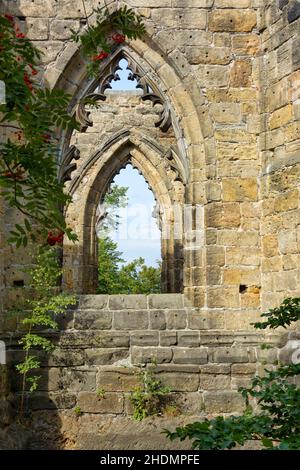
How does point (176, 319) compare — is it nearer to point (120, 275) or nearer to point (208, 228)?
point (208, 228)

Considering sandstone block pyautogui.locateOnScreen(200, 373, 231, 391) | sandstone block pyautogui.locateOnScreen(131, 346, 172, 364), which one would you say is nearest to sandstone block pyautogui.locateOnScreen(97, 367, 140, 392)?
sandstone block pyautogui.locateOnScreen(131, 346, 172, 364)

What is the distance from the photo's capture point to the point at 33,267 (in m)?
6.75

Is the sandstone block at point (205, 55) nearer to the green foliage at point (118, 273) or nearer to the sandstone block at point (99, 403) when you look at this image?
the sandstone block at point (99, 403)

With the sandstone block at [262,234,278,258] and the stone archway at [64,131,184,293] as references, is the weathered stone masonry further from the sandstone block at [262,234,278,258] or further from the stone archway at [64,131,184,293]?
the stone archway at [64,131,184,293]

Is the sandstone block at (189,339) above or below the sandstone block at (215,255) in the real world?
below

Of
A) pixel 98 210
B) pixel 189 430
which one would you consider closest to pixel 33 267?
pixel 189 430

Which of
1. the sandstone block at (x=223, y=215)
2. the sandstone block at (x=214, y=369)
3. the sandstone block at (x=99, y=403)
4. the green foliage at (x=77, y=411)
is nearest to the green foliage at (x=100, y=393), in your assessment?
the sandstone block at (x=99, y=403)

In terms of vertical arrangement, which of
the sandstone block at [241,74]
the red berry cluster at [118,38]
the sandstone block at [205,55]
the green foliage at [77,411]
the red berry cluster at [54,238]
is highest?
the red berry cluster at [118,38]

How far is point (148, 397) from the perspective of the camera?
21.2 ft

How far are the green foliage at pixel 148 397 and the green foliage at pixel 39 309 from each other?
3.25 ft

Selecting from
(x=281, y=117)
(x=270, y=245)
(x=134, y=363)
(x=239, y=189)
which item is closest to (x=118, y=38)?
(x=281, y=117)

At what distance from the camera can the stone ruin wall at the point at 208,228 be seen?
6.53 meters

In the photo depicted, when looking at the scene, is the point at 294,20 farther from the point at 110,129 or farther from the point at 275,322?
the point at 110,129

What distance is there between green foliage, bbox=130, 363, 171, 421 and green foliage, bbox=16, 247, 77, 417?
99 cm
